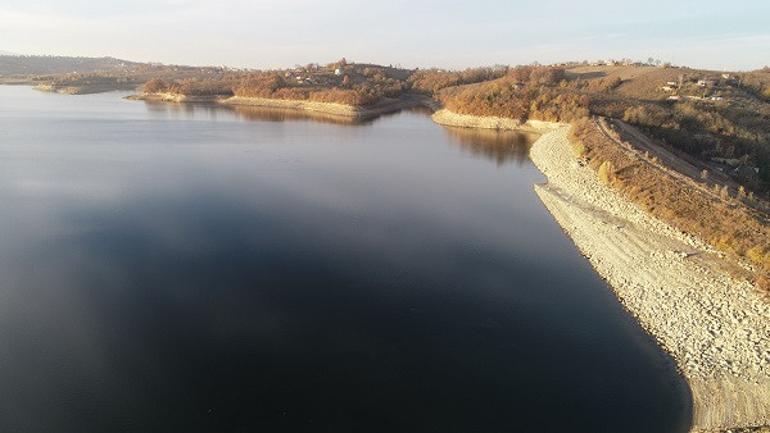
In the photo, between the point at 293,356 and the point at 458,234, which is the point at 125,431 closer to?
the point at 293,356

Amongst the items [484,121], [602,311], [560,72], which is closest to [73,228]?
[602,311]

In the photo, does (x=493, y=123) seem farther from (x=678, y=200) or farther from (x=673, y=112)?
(x=678, y=200)

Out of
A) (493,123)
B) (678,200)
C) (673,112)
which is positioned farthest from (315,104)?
(678,200)

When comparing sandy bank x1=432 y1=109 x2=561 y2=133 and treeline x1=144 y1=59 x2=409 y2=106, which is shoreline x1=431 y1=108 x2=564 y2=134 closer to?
sandy bank x1=432 y1=109 x2=561 y2=133

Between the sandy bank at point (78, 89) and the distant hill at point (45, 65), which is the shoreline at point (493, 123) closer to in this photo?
the sandy bank at point (78, 89)

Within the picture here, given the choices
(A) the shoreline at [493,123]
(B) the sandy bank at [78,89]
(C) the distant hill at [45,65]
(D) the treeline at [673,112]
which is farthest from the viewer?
(C) the distant hill at [45,65]

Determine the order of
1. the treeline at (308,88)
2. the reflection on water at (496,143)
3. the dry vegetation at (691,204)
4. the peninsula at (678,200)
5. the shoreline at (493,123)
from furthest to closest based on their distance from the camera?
the treeline at (308,88) → the shoreline at (493,123) → the reflection on water at (496,143) → the dry vegetation at (691,204) → the peninsula at (678,200)

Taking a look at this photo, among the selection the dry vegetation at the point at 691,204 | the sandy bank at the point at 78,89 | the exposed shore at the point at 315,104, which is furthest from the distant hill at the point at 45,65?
the dry vegetation at the point at 691,204
